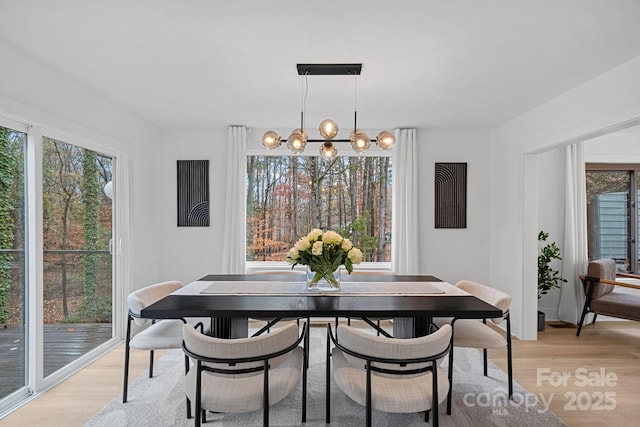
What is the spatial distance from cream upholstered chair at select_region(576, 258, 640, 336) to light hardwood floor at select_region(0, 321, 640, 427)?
326 millimetres

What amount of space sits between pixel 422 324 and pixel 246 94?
2516mm

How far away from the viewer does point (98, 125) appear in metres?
3.46

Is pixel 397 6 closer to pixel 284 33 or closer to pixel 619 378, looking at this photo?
pixel 284 33

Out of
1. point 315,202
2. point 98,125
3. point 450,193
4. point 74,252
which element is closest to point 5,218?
point 74,252

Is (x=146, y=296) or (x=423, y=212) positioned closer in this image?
(x=146, y=296)

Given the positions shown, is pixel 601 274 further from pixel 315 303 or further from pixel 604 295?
pixel 315 303

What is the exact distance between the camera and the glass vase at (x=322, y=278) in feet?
8.83

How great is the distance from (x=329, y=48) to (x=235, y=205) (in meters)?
2.62

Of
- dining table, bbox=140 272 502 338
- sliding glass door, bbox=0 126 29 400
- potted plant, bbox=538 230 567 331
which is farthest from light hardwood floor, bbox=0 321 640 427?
dining table, bbox=140 272 502 338

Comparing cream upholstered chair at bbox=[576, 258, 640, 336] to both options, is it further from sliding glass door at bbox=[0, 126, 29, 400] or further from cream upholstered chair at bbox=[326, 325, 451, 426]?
sliding glass door at bbox=[0, 126, 29, 400]

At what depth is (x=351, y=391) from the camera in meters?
1.92

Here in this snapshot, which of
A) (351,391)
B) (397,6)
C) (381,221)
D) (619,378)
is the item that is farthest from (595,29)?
(381,221)

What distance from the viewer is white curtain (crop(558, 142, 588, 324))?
4598 millimetres

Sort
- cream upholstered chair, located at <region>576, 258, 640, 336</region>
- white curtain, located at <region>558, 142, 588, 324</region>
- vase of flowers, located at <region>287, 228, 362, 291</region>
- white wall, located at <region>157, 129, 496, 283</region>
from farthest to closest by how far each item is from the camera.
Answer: white wall, located at <region>157, 129, 496, 283</region> < white curtain, located at <region>558, 142, 588, 324</region> < cream upholstered chair, located at <region>576, 258, 640, 336</region> < vase of flowers, located at <region>287, 228, 362, 291</region>
